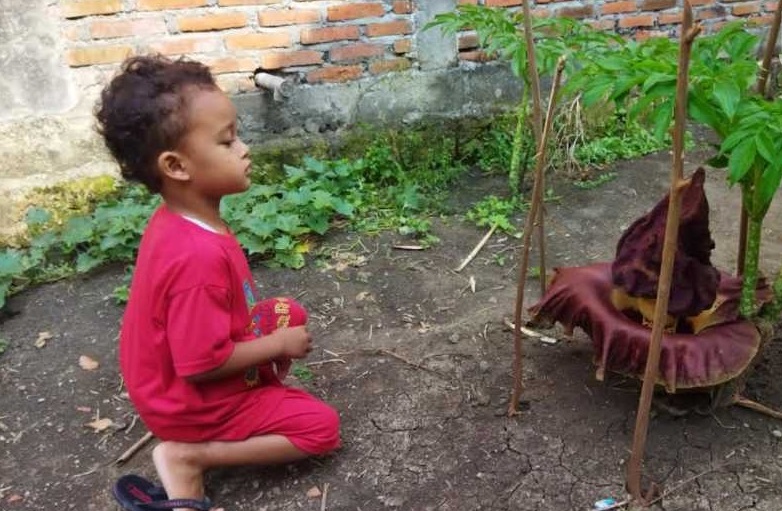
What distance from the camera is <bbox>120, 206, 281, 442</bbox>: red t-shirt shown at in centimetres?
192

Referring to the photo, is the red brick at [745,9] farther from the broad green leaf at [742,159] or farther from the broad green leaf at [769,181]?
the broad green leaf at [742,159]

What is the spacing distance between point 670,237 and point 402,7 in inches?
112

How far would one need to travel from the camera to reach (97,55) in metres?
3.82

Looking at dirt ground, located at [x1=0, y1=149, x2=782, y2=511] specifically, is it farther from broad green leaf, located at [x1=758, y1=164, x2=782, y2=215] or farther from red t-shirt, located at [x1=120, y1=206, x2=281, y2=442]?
broad green leaf, located at [x1=758, y1=164, x2=782, y2=215]

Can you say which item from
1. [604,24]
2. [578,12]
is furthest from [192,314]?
[604,24]

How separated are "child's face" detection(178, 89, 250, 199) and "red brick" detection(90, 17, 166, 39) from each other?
211cm

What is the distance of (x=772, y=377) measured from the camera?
243cm

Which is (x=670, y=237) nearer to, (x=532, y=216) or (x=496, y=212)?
(x=532, y=216)

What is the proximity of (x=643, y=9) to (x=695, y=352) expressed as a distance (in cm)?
317

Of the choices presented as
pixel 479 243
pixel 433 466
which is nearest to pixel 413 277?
pixel 479 243

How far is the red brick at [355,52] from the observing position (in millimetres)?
4129

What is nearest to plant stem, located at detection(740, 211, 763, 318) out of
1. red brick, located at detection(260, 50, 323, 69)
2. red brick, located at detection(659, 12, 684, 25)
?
red brick, located at detection(260, 50, 323, 69)

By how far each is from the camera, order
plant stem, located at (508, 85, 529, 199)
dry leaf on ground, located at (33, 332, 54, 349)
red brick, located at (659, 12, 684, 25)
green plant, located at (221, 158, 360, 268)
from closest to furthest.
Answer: dry leaf on ground, located at (33, 332, 54, 349), green plant, located at (221, 158, 360, 268), plant stem, located at (508, 85, 529, 199), red brick, located at (659, 12, 684, 25)

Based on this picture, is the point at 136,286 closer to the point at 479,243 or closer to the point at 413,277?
the point at 413,277
